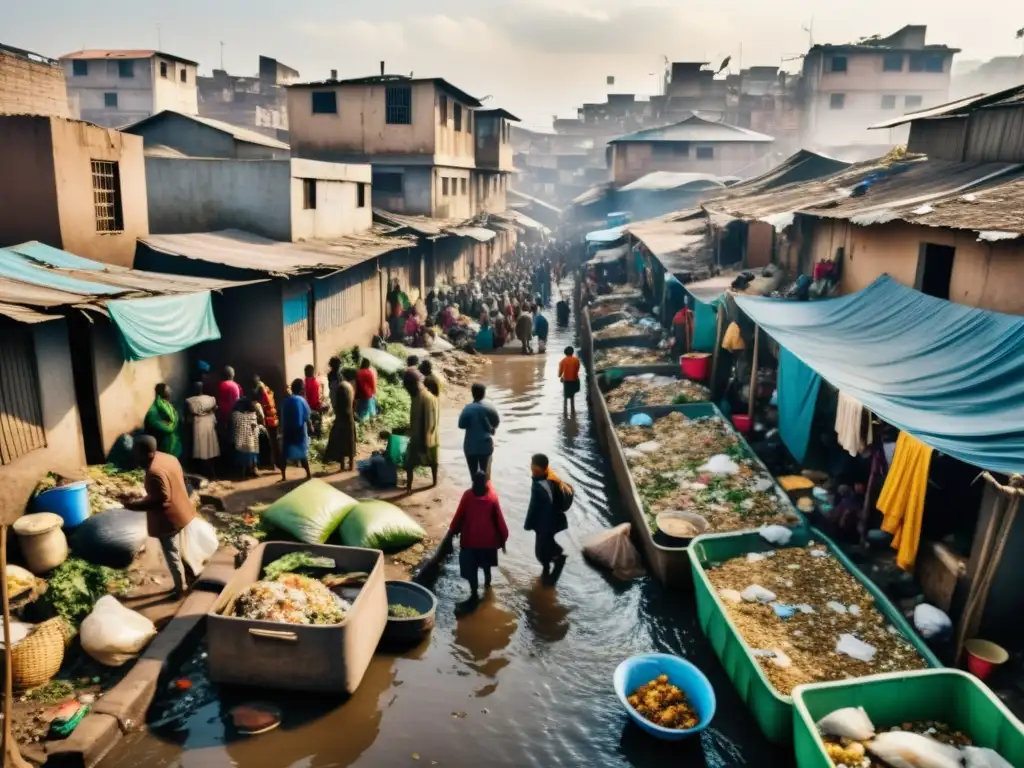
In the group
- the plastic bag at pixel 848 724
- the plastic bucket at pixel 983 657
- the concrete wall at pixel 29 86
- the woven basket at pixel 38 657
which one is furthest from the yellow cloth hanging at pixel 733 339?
the concrete wall at pixel 29 86

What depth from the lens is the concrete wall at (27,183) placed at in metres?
11.0

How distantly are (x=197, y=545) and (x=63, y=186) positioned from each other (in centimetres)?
629

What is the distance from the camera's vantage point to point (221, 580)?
8633mm

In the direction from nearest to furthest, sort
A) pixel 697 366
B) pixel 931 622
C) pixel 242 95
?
pixel 931 622 < pixel 697 366 < pixel 242 95

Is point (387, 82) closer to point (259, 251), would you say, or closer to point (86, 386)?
point (259, 251)

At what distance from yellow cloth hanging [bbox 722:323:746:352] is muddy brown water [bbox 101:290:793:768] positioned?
6.35 meters

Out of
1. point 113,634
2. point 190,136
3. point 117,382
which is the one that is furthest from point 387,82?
point 113,634

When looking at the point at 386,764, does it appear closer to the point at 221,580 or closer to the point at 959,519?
the point at 221,580

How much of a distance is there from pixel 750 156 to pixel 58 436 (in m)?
40.8

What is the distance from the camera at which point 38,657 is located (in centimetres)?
684

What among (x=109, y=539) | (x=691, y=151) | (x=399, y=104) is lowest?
(x=109, y=539)

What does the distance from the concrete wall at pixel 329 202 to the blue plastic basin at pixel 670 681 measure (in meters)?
12.6

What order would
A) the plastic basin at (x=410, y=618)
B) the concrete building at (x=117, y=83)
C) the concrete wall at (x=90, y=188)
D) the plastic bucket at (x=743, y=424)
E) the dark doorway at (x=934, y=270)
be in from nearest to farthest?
the plastic basin at (x=410, y=618) < the dark doorway at (x=934, y=270) < the concrete wall at (x=90, y=188) < the plastic bucket at (x=743, y=424) < the concrete building at (x=117, y=83)

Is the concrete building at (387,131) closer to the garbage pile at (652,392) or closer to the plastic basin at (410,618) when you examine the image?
the garbage pile at (652,392)
